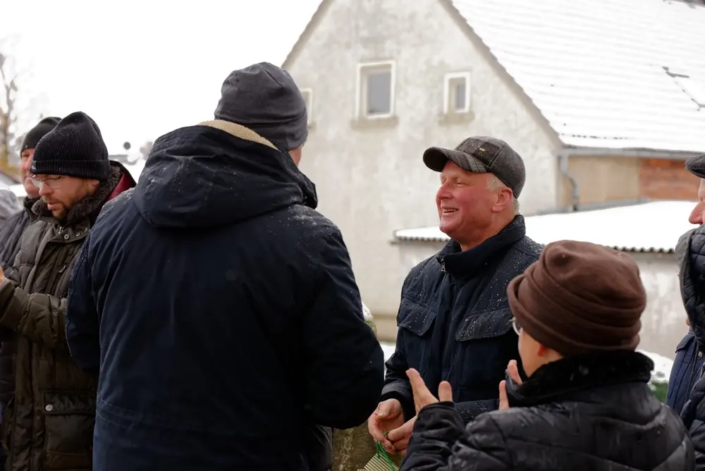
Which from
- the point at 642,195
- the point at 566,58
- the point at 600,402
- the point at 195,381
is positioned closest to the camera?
the point at 600,402

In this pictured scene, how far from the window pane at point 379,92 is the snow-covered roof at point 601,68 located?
2148 millimetres

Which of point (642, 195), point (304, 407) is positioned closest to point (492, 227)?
point (304, 407)

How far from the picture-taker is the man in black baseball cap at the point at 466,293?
10.1ft

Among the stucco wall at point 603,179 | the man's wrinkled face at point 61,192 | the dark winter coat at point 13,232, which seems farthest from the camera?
the stucco wall at point 603,179

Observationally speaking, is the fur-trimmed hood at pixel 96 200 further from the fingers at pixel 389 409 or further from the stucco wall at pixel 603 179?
the stucco wall at pixel 603 179

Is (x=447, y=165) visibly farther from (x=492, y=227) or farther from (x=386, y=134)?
(x=386, y=134)

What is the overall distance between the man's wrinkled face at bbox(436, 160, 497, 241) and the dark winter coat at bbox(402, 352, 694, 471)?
1.26 meters

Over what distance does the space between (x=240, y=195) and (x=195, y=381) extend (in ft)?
1.63

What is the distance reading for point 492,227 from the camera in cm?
336

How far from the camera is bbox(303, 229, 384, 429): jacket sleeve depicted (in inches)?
96.5

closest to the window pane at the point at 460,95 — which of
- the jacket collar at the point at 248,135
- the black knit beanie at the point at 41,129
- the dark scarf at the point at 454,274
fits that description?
the black knit beanie at the point at 41,129

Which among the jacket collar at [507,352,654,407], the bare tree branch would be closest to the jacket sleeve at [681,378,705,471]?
the jacket collar at [507,352,654,407]

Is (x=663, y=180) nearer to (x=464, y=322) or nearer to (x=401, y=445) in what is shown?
(x=464, y=322)

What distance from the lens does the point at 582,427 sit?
6.52 ft
